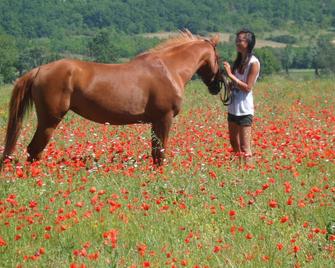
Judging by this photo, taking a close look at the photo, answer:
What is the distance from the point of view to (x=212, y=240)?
4.94 meters

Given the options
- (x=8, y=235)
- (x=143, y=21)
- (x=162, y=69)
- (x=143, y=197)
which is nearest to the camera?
(x=8, y=235)

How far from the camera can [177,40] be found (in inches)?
359

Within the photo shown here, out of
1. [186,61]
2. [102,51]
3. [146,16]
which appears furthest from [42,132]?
[146,16]

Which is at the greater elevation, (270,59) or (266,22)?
(270,59)

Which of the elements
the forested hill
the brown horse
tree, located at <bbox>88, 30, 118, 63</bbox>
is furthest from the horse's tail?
the forested hill

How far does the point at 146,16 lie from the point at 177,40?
165711 mm

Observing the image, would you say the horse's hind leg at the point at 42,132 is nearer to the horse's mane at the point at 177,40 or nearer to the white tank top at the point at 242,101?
the horse's mane at the point at 177,40

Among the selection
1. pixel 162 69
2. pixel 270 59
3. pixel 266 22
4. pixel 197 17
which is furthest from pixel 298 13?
pixel 162 69

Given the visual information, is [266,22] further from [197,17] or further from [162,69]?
[162,69]

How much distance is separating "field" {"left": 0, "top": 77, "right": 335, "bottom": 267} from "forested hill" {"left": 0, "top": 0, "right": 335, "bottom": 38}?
145209 millimetres

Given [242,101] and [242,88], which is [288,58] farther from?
[242,88]

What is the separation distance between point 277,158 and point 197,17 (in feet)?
567

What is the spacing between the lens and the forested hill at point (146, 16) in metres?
159

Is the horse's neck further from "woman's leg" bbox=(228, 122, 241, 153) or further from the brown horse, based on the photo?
"woman's leg" bbox=(228, 122, 241, 153)
